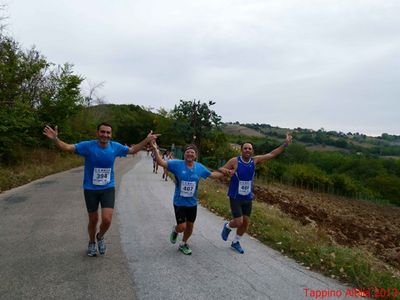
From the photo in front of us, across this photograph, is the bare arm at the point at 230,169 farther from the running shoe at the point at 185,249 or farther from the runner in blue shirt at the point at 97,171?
the runner in blue shirt at the point at 97,171

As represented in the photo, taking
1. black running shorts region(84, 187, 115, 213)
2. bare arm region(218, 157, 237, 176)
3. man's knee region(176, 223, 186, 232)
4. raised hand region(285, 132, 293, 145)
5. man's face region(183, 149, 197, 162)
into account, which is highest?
raised hand region(285, 132, 293, 145)

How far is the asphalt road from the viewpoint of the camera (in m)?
5.01

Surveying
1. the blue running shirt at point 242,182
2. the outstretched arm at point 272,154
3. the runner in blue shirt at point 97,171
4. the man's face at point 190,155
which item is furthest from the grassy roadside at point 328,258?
the runner in blue shirt at point 97,171

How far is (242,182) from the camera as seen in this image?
7230mm

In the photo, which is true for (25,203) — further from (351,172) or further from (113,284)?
(351,172)

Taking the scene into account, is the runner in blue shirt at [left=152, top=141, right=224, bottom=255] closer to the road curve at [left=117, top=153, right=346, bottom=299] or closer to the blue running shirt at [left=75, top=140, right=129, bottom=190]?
the road curve at [left=117, top=153, right=346, bottom=299]

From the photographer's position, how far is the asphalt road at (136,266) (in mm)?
5008

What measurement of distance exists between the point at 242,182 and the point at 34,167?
677 inches

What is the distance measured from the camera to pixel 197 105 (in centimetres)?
4456

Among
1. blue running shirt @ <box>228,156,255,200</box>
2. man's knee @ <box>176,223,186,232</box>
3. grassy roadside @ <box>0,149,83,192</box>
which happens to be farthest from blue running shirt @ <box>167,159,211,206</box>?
grassy roadside @ <box>0,149,83,192</box>

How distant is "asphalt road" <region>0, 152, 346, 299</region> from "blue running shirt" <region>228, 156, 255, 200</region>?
1.02 m

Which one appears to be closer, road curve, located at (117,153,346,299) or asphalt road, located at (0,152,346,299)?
asphalt road, located at (0,152,346,299)

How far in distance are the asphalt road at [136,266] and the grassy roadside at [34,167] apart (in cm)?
748

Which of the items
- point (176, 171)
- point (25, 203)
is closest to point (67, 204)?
point (25, 203)
